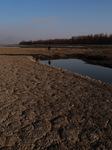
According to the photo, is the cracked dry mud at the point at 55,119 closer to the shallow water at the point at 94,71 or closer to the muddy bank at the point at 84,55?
the shallow water at the point at 94,71

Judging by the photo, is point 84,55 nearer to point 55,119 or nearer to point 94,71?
point 94,71

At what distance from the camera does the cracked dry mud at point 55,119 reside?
3.12m

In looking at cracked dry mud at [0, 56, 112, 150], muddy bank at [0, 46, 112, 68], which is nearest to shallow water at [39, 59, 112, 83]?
muddy bank at [0, 46, 112, 68]

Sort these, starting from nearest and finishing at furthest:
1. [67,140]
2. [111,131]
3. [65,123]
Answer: [67,140] → [111,131] → [65,123]

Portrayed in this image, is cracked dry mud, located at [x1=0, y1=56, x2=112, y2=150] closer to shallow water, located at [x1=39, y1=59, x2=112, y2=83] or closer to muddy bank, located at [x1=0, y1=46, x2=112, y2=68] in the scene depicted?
shallow water, located at [x1=39, y1=59, x2=112, y2=83]

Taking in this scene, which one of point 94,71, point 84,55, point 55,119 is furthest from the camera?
point 84,55

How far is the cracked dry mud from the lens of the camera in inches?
123

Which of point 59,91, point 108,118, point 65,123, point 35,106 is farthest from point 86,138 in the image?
point 59,91

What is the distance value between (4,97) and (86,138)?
391 cm

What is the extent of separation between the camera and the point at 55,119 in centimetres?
404

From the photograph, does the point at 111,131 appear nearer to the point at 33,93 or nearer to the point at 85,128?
the point at 85,128

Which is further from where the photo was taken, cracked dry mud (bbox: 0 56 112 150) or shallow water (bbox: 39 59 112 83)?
shallow water (bbox: 39 59 112 83)

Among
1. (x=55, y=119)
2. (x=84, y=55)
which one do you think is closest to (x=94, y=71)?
(x=55, y=119)

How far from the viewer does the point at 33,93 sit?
19.8 ft
